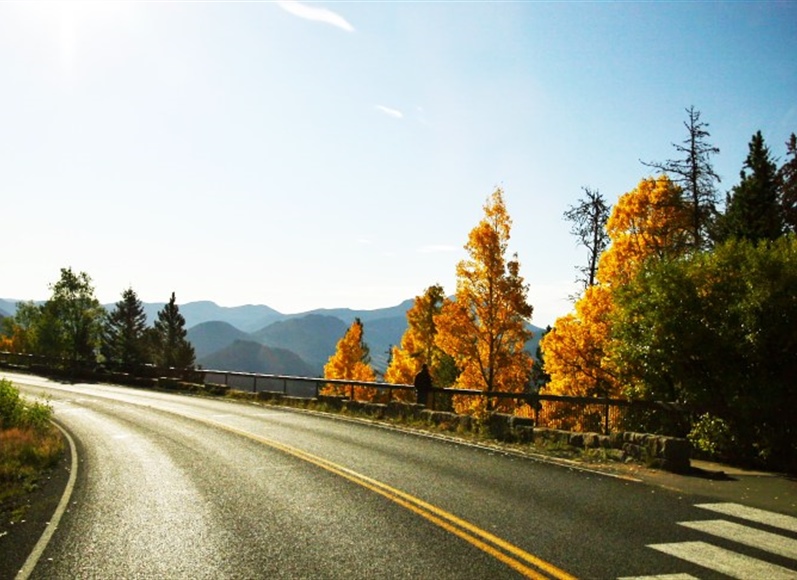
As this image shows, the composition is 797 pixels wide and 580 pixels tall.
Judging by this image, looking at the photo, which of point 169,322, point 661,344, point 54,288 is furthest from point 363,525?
point 169,322

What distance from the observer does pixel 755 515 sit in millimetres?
8219

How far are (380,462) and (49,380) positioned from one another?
38.2m

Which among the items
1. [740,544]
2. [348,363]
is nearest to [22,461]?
[740,544]

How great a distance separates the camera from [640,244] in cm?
3034

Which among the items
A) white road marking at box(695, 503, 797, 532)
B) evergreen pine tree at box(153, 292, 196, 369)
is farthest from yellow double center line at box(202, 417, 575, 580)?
evergreen pine tree at box(153, 292, 196, 369)

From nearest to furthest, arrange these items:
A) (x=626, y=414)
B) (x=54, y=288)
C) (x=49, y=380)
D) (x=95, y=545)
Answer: (x=95, y=545)
(x=626, y=414)
(x=49, y=380)
(x=54, y=288)

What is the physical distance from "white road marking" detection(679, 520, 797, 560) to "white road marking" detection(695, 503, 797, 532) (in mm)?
460

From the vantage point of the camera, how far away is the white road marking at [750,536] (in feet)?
22.0

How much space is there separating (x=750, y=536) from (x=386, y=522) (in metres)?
4.34

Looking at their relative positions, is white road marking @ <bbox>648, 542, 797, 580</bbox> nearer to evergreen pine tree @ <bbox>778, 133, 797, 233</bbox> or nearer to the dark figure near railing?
the dark figure near railing

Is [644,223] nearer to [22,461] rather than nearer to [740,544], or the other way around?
[740,544]

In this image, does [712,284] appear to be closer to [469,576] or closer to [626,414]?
[626,414]

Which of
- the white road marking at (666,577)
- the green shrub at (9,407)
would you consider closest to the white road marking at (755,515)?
the white road marking at (666,577)

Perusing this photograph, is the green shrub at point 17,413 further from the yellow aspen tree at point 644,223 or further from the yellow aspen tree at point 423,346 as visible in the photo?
the yellow aspen tree at point 423,346
